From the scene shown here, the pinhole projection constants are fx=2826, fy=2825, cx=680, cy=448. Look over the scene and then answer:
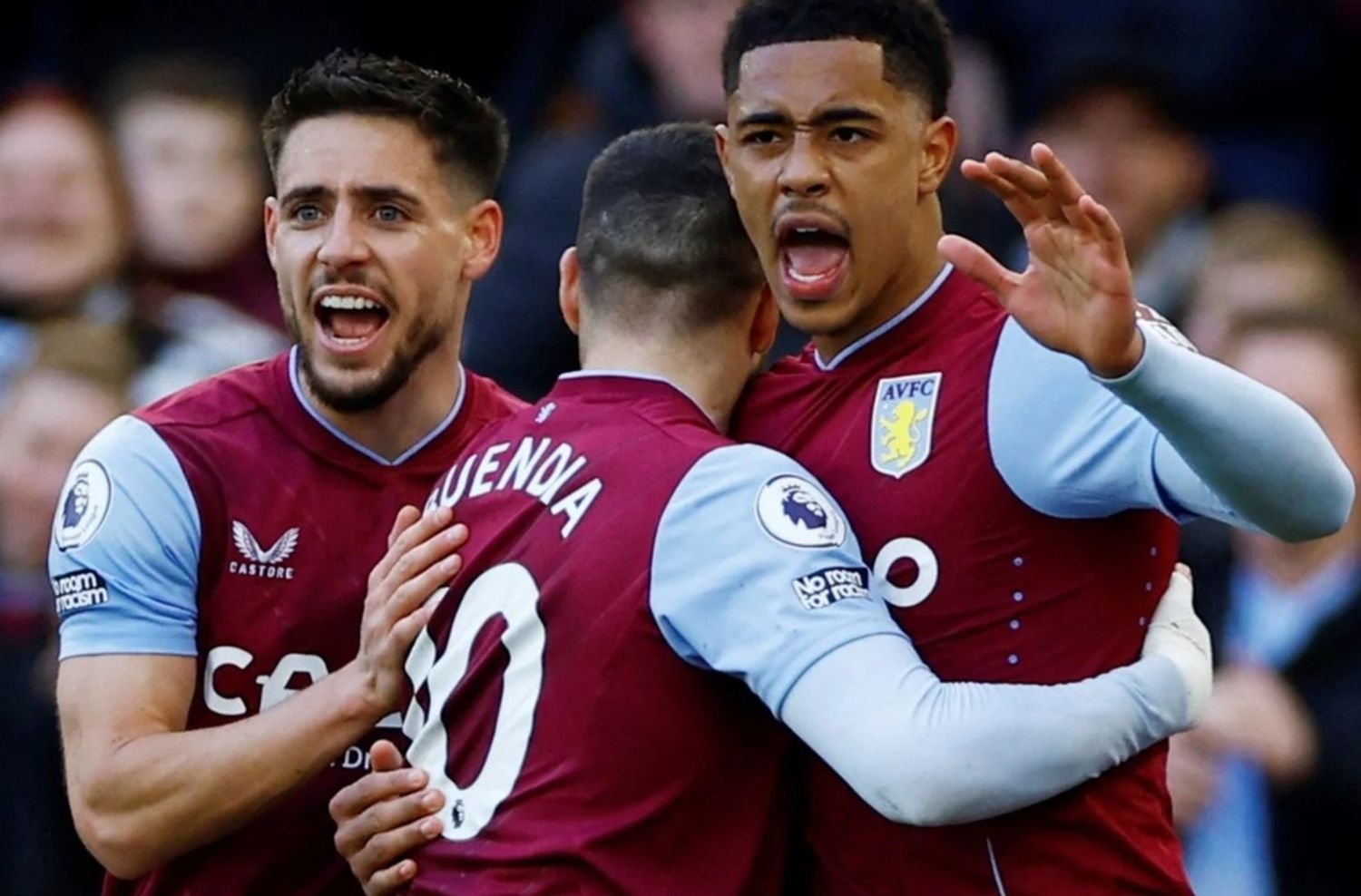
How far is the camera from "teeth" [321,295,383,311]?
16.6 feet

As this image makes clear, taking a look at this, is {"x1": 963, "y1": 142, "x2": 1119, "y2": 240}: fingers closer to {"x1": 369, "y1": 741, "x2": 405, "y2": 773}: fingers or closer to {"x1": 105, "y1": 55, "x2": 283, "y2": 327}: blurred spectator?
{"x1": 369, "y1": 741, "x2": 405, "y2": 773}: fingers

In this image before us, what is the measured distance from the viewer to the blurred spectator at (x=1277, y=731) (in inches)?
277

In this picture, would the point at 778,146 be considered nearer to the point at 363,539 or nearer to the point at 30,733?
the point at 363,539

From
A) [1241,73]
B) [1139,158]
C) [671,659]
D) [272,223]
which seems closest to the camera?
[671,659]

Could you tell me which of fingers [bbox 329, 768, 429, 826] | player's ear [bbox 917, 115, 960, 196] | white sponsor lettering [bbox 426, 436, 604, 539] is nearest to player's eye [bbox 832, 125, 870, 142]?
player's ear [bbox 917, 115, 960, 196]

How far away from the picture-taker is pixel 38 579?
7547 mm

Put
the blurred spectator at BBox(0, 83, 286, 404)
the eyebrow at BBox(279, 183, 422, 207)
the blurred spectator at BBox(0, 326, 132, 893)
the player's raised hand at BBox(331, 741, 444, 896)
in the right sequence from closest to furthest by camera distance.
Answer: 1. the player's raised hand at BBox(331, 741, 444, 896)
2. the eyebrow at BBox(279, 183, 422, 207)
3. the blurred spectator at BBox(0, 326, 132, 893)
4. the blurred spectator at BBox(0, 83, 286, 404)

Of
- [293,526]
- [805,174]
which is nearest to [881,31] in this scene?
[805,174]

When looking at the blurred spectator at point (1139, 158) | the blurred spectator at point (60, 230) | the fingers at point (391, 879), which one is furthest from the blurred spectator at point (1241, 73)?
the fingers at point (391, 879)

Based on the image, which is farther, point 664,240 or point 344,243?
point 344,243

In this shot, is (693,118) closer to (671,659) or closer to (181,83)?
(181,83)

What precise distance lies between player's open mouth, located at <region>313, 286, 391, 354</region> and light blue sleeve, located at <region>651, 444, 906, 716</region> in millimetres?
956

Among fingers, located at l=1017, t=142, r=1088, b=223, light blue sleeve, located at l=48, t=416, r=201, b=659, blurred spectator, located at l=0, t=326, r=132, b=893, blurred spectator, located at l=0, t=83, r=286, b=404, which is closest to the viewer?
fingers, located at l=1017, t=142, r=1088, b=223

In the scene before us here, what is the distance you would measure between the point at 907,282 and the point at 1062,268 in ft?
1.95
